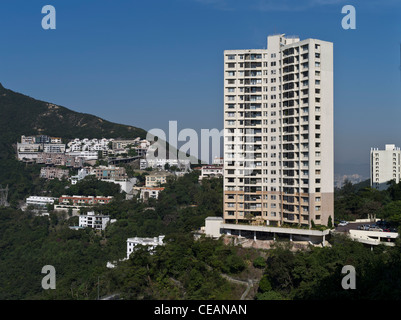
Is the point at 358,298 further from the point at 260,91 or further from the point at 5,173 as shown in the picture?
the point at 5,173

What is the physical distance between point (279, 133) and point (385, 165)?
81.1 ft

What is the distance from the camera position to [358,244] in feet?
45.4

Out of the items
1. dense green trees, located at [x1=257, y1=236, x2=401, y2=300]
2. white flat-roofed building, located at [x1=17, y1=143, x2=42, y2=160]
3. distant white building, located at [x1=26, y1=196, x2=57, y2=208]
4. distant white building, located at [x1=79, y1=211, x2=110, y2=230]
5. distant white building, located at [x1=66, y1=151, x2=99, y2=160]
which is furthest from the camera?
white flat-roofed building, located at [x1=17, y1=143, x2=42, y2=160]

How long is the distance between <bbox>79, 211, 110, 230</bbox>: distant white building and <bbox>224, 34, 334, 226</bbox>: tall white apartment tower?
15439 mm

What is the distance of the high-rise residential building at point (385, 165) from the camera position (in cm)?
3728

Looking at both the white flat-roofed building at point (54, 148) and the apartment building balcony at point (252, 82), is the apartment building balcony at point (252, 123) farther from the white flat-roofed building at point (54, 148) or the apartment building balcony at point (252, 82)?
the white flat-roofed building at point (54, 148)

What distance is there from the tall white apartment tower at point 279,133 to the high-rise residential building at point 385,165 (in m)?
23.9

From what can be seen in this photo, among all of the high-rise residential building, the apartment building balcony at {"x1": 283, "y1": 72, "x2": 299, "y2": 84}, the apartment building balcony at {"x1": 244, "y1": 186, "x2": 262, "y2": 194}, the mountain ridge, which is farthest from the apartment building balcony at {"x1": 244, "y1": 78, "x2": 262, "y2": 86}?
the mountain ridge

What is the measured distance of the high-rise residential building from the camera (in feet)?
122

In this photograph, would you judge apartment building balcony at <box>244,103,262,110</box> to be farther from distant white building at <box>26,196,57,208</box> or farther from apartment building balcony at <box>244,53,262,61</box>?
distant white building at <box>26,196,57,208</box>

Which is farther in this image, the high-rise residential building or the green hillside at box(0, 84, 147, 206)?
the green hillside at box(0, 84, 147, 206)

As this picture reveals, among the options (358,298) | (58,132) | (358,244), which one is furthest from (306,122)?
(58,132)

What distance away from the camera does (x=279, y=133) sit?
55.8 ft

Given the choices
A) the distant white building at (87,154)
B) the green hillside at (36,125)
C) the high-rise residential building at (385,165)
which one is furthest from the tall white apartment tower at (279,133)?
the distant white building at (87,154)
